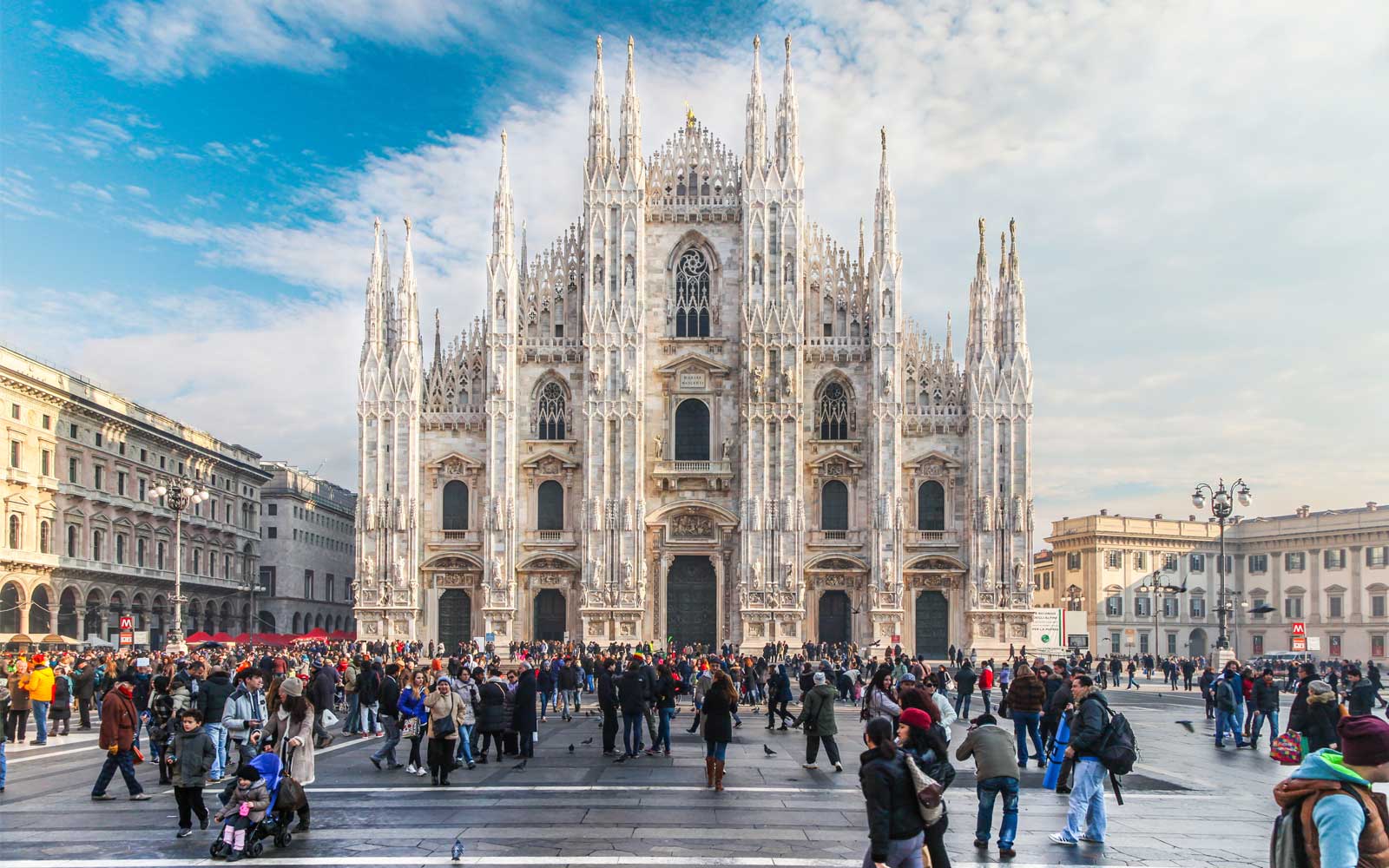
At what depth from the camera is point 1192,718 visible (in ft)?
100

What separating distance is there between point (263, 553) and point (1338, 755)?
78993mm

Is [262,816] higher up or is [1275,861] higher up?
[1275,861]

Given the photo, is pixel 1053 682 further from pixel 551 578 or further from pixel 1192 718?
pixel 551 578

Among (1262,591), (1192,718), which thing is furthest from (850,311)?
(1262,591)

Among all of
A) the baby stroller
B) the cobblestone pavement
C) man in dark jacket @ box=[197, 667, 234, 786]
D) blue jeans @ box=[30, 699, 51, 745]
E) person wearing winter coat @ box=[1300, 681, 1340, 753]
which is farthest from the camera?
blue jeans @ box=[30, 699, 51, 745]

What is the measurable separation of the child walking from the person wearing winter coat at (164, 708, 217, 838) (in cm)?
114

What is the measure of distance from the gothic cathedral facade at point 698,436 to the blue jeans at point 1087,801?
39.1m

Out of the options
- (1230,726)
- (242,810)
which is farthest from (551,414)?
(242,810)

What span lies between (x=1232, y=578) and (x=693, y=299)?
5113cm

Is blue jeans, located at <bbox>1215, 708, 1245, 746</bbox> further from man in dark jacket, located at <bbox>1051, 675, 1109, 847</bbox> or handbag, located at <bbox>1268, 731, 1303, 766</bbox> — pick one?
handbag, located at <bbox>1268, 731, 1303, 766</bbox>

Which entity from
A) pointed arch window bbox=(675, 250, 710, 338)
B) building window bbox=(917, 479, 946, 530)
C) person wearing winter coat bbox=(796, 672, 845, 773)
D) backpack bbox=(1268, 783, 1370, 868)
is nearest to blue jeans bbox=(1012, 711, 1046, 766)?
person wearing winter coat bbox=(796, 672, 845, 773)

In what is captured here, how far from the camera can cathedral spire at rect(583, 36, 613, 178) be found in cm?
5400

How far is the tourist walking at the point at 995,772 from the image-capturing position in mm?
11859

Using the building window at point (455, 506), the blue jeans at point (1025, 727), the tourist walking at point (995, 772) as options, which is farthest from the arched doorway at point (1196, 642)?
the tourist walking at point (995, 772)
